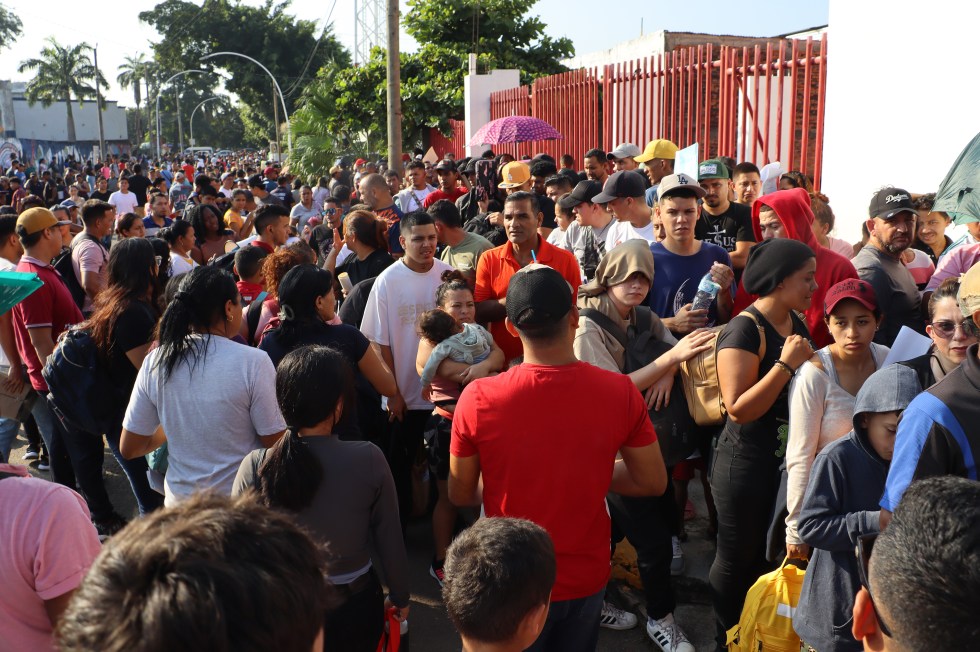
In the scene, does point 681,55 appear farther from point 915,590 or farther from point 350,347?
point 915,590

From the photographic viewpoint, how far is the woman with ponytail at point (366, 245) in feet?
18.8

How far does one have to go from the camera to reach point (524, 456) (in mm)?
2707

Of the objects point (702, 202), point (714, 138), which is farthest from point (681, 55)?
point (702, 202)

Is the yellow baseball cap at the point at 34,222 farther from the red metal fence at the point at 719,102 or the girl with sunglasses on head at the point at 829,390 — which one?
the red metal fence at the point at 719,102

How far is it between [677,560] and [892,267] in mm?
2005

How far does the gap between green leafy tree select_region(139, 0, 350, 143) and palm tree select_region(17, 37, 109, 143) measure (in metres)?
10.6

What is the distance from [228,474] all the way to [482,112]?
1690 centimetres

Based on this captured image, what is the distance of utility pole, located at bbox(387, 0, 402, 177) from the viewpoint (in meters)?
11.6

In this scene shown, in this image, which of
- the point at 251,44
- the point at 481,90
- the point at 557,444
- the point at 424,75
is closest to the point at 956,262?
the point at 557,444

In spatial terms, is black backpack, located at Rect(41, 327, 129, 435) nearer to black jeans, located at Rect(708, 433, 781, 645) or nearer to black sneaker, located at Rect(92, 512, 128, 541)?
black sneaker, located at Rect(92, 512, 128, 541)

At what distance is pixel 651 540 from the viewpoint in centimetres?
376

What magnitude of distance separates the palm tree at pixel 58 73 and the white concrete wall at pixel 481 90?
2599 inches

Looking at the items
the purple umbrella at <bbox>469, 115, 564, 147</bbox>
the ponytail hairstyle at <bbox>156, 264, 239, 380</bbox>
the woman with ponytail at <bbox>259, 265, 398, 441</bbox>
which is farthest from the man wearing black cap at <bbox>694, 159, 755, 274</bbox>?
the purple umbrella at <bbox>469, 115, 564, 147</bbox>

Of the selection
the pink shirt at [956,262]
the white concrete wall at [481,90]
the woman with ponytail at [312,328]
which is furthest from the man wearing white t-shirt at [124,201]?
the pink shirt at [956,262]
